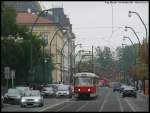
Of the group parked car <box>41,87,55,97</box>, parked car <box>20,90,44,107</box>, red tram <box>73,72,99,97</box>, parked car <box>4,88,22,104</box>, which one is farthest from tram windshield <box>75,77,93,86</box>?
parked car <box>20,90,44,107</box>

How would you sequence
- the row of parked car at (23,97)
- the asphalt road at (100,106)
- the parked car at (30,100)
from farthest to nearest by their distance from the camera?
the row of parked car at (23,97) → the parked car at (30,100) → the asphalt road at (100,106)

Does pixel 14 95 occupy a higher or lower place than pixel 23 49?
lower

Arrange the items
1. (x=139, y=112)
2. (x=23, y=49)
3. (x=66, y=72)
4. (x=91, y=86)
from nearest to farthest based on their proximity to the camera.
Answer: (x=139, y=112)
(x=91, y=86)
(x=23, y=49)
(x=66, y=72)

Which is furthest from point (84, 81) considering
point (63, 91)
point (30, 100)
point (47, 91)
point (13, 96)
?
point (30, 100)

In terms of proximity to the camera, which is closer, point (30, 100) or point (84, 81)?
point (30, 100)

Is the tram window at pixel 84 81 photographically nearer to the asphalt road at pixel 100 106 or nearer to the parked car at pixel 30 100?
the asphalt road at pixel 100 106

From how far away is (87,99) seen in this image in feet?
253

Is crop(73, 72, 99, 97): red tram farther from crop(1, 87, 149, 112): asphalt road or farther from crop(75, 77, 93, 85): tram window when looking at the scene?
crop(1, 87, 149, 112): asphalt road

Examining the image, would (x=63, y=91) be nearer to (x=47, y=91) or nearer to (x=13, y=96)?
(x=47, y=91)

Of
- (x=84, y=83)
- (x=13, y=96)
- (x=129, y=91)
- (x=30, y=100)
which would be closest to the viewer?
(x=30, y=100)

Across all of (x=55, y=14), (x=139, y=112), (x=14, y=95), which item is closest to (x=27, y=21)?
(x=55, y=14)

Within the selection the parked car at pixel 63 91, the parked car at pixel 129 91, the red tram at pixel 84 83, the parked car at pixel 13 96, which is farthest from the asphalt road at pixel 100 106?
the parked car at pixel 129 91

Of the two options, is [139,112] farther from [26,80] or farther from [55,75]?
[55,75]

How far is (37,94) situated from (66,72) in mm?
101571
